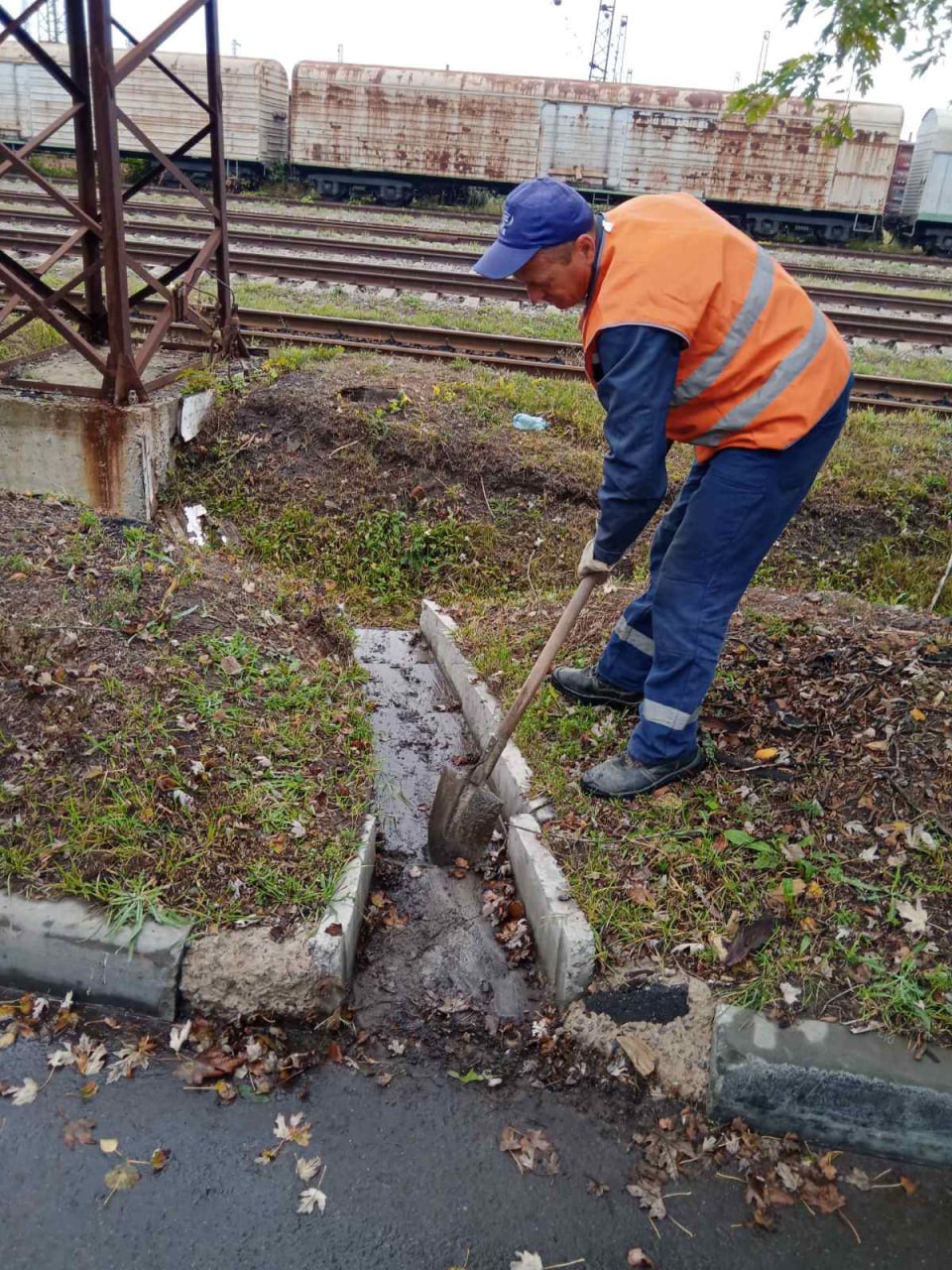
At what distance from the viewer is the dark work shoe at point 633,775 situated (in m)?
3.57

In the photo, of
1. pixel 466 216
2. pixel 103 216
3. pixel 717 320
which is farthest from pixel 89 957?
pixel 466 216

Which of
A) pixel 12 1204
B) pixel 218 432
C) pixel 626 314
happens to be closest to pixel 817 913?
pixel 626 314

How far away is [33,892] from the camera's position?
2947 mm

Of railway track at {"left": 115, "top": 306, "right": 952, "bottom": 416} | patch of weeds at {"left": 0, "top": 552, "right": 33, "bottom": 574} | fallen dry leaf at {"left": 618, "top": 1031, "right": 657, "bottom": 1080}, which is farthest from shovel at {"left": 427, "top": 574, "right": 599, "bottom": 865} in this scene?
railway track at {"left": 115, "top": 306, "right": 952, "bottom": 416}

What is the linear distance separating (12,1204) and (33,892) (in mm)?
952

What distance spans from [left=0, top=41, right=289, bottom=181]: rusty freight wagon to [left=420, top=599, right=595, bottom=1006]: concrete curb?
22.8m

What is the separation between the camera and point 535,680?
11.4 ft

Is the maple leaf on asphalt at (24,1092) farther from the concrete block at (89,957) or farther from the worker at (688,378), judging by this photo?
the worker at (688,378)

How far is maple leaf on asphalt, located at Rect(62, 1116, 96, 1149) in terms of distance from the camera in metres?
2.45

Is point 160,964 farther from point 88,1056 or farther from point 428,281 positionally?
point 428,281

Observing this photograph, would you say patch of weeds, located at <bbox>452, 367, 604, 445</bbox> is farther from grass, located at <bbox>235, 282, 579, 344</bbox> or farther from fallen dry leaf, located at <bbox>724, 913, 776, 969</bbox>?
fallen dry leaf, located at <bbox>724, 913, 776, 969</bbox>

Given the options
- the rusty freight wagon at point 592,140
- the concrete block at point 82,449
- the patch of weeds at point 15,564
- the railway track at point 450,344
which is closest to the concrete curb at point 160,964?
the patch of weeds at point 15,564

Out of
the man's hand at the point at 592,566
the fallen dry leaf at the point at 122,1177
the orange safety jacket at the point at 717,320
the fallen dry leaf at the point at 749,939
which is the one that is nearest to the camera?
the fallen dry leaf at the point at 122,1177

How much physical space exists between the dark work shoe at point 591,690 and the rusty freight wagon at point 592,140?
21.0 meters
